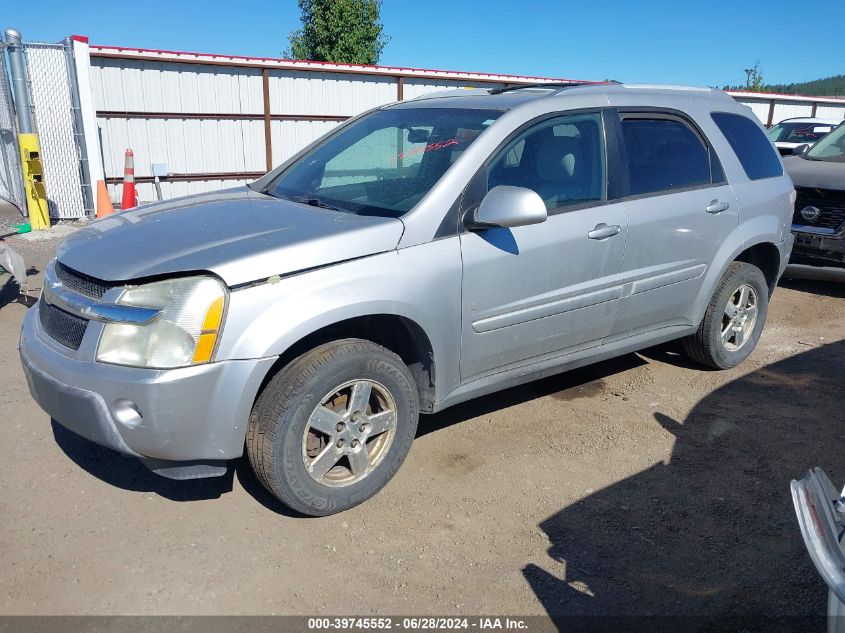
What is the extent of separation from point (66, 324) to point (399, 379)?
1452 millimetres

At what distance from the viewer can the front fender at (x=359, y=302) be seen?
2.89 metres

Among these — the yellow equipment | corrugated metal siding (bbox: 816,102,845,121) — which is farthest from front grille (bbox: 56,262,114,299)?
corrugated metal siding (bbox: 816,102,845,121)

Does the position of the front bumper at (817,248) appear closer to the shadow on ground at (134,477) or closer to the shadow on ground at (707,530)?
the shadow on ground at (707,530)

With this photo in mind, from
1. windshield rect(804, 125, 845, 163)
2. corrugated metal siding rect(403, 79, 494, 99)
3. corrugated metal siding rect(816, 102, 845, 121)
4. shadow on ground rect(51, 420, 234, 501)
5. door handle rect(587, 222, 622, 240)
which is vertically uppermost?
corrugated metal siding rect(403, 79, 494, 99)

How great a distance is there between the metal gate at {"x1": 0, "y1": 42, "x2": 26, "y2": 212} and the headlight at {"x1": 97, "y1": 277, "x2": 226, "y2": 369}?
8.12 metres

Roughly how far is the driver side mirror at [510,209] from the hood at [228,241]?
0.42 m

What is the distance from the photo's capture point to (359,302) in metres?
3.14

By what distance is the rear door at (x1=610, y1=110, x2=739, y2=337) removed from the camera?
4234 mm

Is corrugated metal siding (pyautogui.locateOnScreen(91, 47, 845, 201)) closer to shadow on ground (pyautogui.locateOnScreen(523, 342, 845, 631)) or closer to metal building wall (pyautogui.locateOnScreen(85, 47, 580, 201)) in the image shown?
metal building wall (pyautogui.locateOnScreen(85, 47, 580, 201))

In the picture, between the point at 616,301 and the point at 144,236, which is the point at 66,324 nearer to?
the point at 144,236

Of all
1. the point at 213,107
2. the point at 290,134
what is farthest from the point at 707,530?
the point at 290,134

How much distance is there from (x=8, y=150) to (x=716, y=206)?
9159 millimetres

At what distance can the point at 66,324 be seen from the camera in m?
3.13

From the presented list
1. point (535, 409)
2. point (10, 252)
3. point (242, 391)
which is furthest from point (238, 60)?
point (242, 391)
